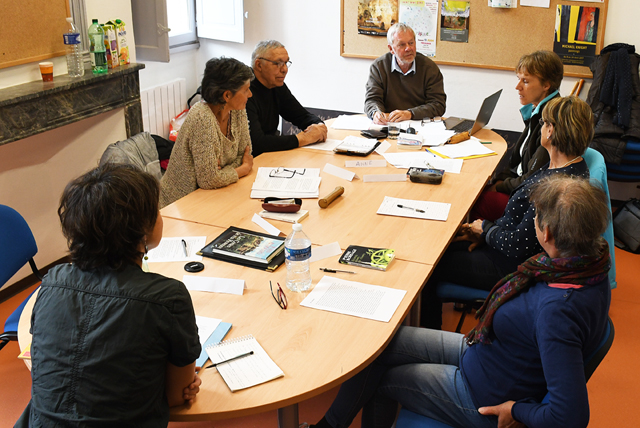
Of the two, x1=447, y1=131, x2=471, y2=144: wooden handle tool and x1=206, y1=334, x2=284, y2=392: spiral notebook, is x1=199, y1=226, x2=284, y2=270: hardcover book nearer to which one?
x1=206, y1=334, x2=284, y2=392: spiral notebook

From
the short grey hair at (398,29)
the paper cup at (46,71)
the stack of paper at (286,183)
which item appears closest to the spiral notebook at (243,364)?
the stack of paper at (286,183)

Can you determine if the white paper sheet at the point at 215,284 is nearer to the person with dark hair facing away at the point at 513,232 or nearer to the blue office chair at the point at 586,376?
the blue office chair at the point at 586,376

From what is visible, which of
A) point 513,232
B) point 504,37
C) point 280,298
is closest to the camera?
point 280,298

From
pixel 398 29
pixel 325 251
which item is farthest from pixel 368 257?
pixel 398 29

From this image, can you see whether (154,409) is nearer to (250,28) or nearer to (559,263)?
(559,263)

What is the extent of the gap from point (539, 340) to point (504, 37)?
369 cm

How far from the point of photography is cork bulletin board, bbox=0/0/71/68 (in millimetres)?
2867

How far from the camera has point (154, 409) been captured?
131 centimetres

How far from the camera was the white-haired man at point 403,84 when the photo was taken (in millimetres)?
4074

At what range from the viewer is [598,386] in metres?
2.61

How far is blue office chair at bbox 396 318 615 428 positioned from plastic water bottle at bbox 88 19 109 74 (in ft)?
8.74

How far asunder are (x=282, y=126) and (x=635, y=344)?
350cm

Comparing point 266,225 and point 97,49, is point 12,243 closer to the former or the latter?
point 266,225

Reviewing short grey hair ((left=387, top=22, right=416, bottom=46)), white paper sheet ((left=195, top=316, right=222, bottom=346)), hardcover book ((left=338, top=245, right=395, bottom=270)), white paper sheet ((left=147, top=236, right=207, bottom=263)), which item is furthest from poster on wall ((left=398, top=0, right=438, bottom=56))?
white paper sheet ((left=195, top=316, right=222, bottom=346))
